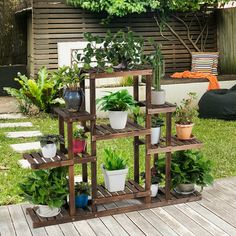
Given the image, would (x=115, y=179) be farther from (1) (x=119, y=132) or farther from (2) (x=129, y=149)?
(2) (x=129, y=149)

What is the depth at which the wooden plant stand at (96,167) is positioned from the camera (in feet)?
12.7

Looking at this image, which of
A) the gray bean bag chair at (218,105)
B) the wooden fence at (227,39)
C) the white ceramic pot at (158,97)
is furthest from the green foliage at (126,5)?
the white ceramic pot at (158,97)

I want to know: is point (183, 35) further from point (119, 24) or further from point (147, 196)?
point (147, 196)

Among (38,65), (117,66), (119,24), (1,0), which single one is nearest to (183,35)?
(119,24)

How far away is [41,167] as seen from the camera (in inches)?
149

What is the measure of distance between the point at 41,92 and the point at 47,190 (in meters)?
4.47

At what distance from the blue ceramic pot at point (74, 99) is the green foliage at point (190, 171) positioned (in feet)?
3.21

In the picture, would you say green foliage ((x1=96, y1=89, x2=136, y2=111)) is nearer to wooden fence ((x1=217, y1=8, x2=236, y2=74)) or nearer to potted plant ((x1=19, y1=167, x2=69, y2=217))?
potted plant ((x1=19, y1=167, x2=69, y2=217))

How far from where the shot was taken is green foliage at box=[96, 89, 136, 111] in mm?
4039

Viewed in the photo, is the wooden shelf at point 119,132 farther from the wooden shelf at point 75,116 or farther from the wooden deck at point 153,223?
the wooden deck at point 153,223

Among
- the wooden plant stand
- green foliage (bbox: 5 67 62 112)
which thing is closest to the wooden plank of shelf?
the wooden plant stand

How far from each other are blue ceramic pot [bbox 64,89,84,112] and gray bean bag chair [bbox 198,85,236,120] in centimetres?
433

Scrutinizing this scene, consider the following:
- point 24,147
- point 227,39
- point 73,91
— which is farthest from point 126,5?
point 73,91

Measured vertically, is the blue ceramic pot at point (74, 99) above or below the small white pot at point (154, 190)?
above
